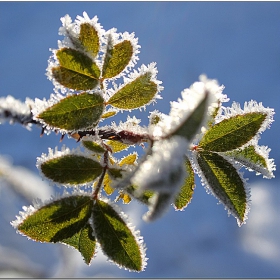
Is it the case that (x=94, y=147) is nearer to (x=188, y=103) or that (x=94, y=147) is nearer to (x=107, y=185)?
(x=107, y=185)

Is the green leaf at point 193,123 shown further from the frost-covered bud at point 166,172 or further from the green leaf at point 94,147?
the green leaf at point 94,147

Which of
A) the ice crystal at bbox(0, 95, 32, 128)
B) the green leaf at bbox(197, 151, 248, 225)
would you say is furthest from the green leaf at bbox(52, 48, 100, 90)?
the green leaf at bbox(197, 151, 248, 225)

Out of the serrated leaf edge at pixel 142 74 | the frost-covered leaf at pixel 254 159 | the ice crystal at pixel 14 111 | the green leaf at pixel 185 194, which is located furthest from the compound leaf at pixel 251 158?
the ice crystal at pixel 14 111

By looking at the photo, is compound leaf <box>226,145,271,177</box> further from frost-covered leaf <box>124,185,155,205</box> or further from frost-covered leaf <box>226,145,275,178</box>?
frost-covered leaf <box>124,185,155,205</box>

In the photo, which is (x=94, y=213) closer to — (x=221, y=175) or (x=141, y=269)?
(x=141, y=269)

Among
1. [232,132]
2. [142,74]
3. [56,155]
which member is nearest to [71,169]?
[56,155]

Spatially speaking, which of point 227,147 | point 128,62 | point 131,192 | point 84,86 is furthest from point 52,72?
point 227,147
